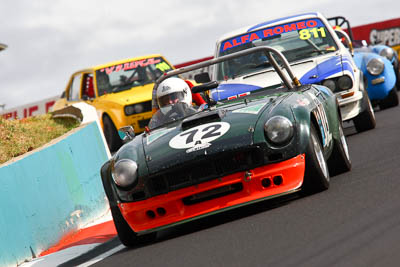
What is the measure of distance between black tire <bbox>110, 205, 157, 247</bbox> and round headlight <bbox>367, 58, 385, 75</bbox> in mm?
6956

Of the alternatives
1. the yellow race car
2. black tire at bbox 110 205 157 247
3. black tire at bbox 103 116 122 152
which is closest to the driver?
black tire at bbox 110 205 157 247

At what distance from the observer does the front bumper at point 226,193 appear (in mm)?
6168

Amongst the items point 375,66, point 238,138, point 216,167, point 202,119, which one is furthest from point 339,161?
point 375,66

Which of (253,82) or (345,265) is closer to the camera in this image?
(345,265)

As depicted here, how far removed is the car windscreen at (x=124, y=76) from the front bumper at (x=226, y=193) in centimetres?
1073

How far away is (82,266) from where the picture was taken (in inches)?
245

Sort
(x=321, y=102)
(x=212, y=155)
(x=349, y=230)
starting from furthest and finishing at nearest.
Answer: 1. (x=321, y=102)
2. (x=212, y=155)
3. (x=349, y=230)

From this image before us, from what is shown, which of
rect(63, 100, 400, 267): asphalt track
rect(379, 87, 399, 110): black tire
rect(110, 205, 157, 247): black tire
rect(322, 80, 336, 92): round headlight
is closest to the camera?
rect(63, 100, 400, 267): asphalt track

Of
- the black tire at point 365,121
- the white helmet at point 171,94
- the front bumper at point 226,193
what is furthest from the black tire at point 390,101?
the front bumper at point 226,193

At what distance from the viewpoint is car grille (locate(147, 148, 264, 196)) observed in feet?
20.3

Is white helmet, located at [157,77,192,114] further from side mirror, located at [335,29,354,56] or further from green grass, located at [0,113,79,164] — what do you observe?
side mirror, located at [335,29,354,56]

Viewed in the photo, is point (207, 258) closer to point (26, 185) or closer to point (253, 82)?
point (26, 185)

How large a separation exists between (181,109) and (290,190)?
5.62 feet

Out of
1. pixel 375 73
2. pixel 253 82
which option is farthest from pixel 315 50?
pixel 375 73
